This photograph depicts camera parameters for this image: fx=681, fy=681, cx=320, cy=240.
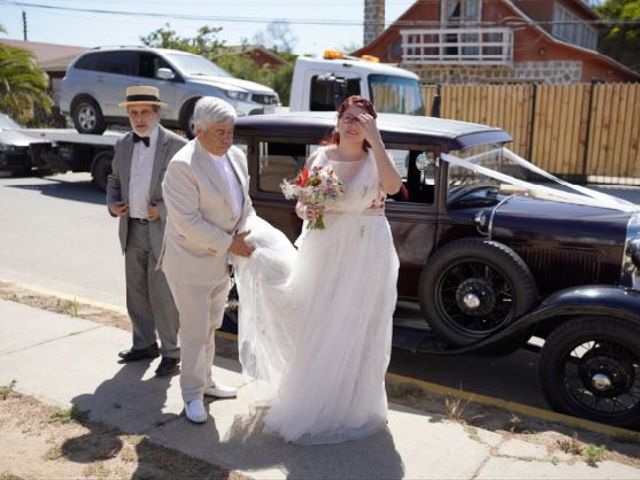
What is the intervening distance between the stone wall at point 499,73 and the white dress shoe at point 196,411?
87.0ft

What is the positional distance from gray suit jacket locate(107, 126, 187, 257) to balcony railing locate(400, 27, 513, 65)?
24869mm

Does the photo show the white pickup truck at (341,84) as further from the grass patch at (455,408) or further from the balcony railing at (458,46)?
the balcony railing at (458,46)

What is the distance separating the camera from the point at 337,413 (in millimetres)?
3736

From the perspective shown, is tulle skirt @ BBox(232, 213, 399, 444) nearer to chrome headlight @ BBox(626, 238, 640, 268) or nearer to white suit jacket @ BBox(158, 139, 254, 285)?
white suit jacket @ BBox(158, 139, 254, 285)

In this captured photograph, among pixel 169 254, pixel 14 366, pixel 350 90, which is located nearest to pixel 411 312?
pixel 169 254

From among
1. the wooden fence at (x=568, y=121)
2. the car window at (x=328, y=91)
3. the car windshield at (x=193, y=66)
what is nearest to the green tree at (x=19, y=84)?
the car windshield at (x=193, y=66)

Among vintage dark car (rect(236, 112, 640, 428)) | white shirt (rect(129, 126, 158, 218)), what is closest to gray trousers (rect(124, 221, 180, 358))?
white shirt (rect(129, 126, 158, 218))

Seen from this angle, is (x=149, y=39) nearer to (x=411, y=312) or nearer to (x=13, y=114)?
(x=13, y=114)

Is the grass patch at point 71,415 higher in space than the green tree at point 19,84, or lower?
lower

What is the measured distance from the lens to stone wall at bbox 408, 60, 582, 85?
92.8ft

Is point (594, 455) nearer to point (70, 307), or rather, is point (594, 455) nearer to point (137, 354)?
point (137, 354)

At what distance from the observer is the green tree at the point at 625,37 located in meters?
35.6

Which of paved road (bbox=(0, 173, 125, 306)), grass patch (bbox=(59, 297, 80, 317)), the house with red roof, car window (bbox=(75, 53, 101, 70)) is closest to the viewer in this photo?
grass patch (bbox=(59, 297, 80, 317))

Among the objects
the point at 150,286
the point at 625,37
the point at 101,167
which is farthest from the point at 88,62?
the point at 625,37
